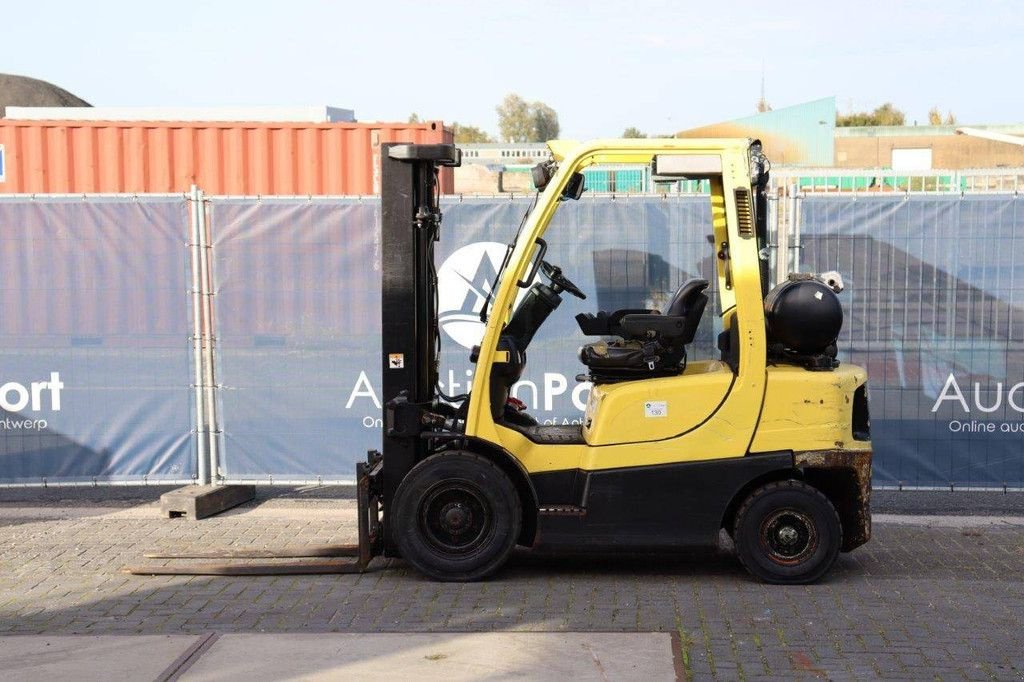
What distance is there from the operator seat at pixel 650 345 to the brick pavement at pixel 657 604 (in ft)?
4.05

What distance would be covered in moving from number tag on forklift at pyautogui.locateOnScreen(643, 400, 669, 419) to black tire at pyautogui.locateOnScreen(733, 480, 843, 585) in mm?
692

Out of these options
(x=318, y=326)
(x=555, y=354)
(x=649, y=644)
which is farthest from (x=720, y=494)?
(x=318, y=326)

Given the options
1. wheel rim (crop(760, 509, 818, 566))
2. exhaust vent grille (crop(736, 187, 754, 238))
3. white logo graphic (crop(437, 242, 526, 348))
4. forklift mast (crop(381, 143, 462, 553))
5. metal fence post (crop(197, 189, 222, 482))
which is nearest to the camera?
exhaust vent grille (crop(736, 187, 754, 238))

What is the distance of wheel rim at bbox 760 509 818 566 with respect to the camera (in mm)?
6457

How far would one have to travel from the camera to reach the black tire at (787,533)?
21.1 ft

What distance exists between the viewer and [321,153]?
1625 centimetres

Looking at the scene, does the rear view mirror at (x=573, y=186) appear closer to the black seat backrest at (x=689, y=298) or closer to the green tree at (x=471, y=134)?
the black seat backrest at (x=689, y=298)

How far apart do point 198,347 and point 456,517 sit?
3.31m

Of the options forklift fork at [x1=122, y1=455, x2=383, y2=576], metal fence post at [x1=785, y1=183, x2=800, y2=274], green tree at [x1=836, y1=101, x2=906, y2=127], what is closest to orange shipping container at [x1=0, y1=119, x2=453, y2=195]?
metal fence post at [x1=785, y1=183, x2=800, y2=274]

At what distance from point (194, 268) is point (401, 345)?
9.08 ft

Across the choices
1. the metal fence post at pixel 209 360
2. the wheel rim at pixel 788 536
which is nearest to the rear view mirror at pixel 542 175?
the wheel rim at pixel 788 536

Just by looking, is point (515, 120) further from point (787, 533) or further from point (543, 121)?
point (787, 533)

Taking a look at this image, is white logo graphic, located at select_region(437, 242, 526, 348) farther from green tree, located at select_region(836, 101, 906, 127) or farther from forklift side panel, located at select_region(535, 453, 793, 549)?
green tree, located at select_region(836, 101, 906, 127)

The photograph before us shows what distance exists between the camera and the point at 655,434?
642cm
